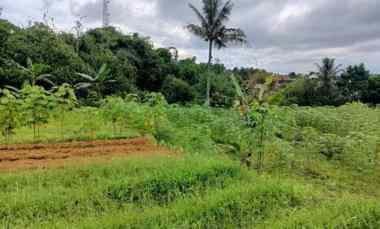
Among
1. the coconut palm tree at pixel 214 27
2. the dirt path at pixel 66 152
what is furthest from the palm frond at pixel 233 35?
the dirt path at pixel 66 152

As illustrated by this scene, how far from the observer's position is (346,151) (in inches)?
270

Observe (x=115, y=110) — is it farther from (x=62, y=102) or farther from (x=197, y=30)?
(x=197, y=30)

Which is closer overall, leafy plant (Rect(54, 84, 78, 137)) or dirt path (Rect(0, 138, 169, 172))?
dirt path (Rect(0, 138, 169, 172))

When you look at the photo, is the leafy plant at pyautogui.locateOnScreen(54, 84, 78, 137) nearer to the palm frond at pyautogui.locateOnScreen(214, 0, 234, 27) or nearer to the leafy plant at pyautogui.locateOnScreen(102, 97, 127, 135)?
the leafy plant at pyautogui.locateOnScreen(102, 97, 127, 135)

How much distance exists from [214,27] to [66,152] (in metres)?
16.5

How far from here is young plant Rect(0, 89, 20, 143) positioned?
633cm

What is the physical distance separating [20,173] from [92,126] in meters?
3.63

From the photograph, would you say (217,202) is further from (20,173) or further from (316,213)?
(20,173)

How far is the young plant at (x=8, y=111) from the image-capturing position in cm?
633

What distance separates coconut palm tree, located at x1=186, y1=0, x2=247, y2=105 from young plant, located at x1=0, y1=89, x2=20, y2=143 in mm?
14524

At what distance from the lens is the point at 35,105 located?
6.64m

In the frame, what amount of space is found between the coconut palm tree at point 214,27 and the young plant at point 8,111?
47.7 feet

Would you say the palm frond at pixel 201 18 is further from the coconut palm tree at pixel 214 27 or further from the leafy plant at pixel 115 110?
the leafy plant at pixel 115 110

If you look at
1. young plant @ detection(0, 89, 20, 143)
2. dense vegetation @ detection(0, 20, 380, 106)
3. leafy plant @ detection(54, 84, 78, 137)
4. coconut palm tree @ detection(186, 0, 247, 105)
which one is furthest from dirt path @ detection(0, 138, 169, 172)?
coconut palm tree @ detection(186, 0, 247, 105)
